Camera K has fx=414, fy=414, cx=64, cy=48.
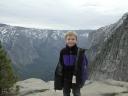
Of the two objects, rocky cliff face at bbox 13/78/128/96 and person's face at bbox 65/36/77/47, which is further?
rocky cliff face at bbox 13/78/128/96

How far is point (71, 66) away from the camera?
1184 cm

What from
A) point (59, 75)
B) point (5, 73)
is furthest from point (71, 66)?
point (5, 73)

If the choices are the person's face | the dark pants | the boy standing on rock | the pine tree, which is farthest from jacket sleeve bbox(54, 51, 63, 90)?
the pine tree

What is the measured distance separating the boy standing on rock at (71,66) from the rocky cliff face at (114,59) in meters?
16.7

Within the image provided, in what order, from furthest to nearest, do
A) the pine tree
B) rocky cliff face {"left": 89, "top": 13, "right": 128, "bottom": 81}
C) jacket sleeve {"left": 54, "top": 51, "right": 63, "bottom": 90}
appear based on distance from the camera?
rocky cliff face {"left": 89, "top": 13, "right": 128, "bottom": 81}, the pine tree, jacket sleeve {"left": 54, "top": 51, "right": 63, "bottom": 90}

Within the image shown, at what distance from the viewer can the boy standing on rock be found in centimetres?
1168

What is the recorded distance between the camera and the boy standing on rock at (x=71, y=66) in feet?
38.3

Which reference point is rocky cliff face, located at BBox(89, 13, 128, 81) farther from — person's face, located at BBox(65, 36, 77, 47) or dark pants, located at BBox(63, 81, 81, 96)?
person's face, located at BBox(65, 36, 77, 47)

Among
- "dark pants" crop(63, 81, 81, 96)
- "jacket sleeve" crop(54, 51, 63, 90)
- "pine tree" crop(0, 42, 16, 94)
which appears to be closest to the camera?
"jacket sleeve" crop(54, 51, 63, 90)

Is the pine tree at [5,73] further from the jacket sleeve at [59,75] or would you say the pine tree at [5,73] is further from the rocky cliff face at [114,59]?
the jacket sleeve at [59,75]

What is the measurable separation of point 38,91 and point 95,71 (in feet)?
36.1

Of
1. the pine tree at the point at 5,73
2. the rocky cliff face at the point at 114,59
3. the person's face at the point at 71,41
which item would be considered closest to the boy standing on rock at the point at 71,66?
the person's face at the point at 71,41

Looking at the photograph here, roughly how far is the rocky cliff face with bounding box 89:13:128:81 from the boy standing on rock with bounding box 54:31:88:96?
1667 centimetres

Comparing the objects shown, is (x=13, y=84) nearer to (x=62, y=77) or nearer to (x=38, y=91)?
(x=38, y=91)
